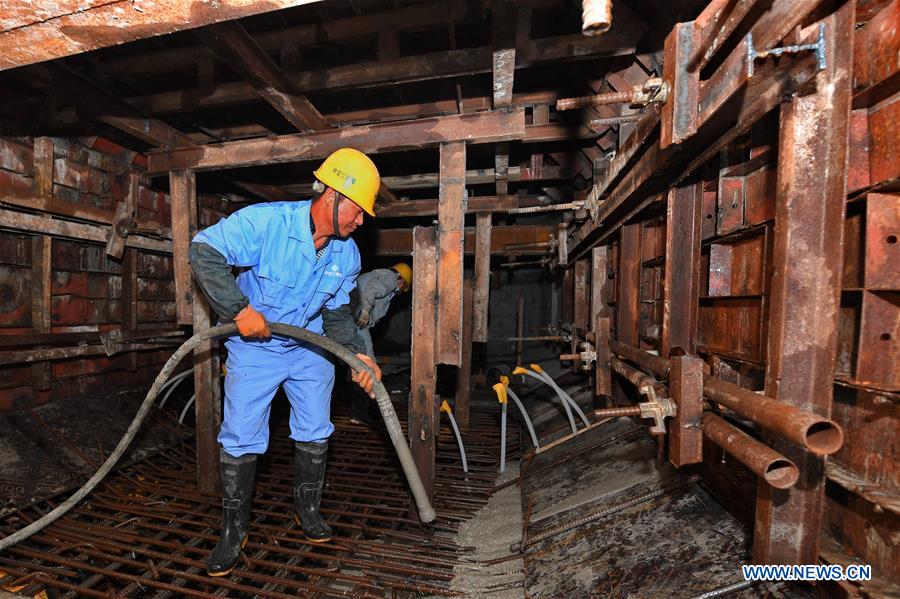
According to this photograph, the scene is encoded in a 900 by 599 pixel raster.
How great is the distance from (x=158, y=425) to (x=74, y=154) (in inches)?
100

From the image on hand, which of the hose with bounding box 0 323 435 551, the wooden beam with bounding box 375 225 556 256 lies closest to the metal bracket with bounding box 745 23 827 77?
the hose with bounding box 0 323 435 551

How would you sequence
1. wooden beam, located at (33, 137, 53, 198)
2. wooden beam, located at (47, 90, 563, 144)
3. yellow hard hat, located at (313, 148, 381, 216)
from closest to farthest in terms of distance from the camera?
yellow hard hat, located at (313, 148, 381, 216)
wooden beam, located at (47, 90, 563, 144)
wooden beam, located at (33, 137, 53, 198)

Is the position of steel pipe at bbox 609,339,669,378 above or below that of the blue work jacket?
below

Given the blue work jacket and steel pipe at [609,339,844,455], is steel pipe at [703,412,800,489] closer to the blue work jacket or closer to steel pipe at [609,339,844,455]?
steel pipe at [609,339,844,455]

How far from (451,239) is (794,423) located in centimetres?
183

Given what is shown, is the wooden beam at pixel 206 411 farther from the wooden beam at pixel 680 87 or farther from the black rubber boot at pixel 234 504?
the wooden beam at pixel 680 87

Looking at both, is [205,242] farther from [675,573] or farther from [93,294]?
[93,294]

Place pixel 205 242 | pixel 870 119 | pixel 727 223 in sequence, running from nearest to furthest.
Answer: pixel 870 119, pixel 727 223, pixel 205 242

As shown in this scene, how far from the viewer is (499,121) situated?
92.4 inches

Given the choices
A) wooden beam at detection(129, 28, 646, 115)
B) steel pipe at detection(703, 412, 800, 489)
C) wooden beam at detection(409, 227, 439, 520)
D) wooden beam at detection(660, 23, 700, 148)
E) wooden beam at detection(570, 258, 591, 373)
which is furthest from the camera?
wooden beam at detection(570, 258, 591, 373)

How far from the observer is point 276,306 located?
2.24m

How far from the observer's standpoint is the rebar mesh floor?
198 cm

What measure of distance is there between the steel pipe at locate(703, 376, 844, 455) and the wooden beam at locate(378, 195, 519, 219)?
326 centimetres

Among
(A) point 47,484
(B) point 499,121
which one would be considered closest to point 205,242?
(B) point 499,121
